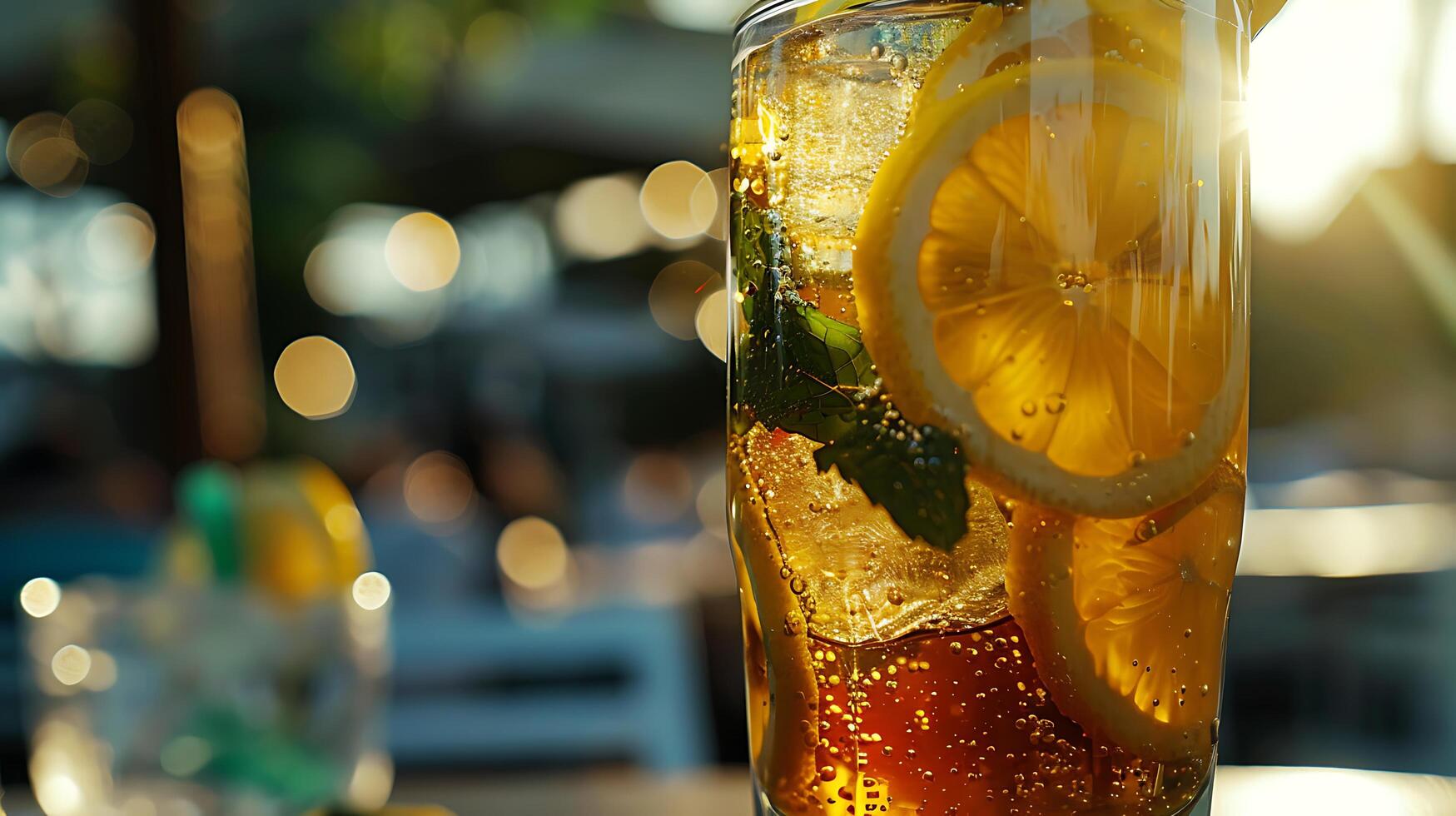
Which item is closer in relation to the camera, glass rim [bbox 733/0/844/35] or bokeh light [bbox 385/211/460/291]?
glass rim [bbox 733/0/844/35]

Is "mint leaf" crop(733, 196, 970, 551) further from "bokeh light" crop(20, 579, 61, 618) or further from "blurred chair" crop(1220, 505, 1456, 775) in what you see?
"blurred chair" crop(1220, 505, 1456, 775)

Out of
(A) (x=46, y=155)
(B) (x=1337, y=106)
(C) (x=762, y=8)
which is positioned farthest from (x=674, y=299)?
(C) (x=762, y=8)

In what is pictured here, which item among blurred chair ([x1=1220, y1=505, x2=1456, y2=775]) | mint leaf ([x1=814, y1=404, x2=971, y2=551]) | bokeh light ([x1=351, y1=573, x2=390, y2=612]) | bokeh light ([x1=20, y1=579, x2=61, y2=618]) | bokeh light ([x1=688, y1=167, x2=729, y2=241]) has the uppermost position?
bokeh light ([x1=688, y1=167, x2=729, y2=241])

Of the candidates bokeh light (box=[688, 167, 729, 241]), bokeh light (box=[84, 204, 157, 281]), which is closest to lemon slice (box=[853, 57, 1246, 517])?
bokeh light (box=[84, 204, 157, 281])

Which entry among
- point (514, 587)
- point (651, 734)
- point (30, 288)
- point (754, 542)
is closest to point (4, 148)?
point (30, 288)

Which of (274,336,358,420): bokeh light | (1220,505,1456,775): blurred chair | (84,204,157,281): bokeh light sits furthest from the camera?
(274,336,358,420): bokeh light

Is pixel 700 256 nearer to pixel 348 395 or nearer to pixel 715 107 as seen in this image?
pixel 715 107

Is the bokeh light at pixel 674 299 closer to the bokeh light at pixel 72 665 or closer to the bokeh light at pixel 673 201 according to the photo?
the bokeh light at pixel 673 201
